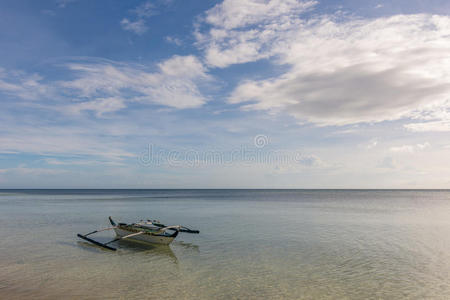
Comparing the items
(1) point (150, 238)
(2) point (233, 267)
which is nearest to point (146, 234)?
(1) point (150, 238)

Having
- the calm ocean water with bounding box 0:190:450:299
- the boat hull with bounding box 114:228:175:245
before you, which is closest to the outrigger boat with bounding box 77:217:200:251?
the boat hull with bounding box 114:228:175:245

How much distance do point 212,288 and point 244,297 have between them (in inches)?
60.3

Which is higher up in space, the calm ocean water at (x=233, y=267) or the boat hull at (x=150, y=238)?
the boat hull at (x=150, y=238)

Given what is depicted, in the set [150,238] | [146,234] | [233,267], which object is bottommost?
[233,267]

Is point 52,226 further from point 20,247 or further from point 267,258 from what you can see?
point 267,258

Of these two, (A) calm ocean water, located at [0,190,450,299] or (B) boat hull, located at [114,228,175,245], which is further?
(B) boat hull, located at [114,228,175,245]

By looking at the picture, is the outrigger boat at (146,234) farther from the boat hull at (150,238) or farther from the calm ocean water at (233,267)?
the calm ocean water at (233,267)

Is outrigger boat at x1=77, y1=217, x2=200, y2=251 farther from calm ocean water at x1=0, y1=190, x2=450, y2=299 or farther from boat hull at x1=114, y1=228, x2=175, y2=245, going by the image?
calm ocean water at x1=0, y1=190, x2=450, y2=299

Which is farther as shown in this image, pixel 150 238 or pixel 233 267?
pixel 150 238

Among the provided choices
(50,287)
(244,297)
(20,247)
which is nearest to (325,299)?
(244,297)

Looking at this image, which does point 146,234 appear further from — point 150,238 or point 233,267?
point 233,267

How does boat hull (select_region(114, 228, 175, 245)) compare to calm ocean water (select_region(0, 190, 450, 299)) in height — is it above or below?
above

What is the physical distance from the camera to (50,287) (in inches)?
453

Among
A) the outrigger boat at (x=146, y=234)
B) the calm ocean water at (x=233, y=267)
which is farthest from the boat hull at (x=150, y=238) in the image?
the calm ocean water at (x=233, y=267)
